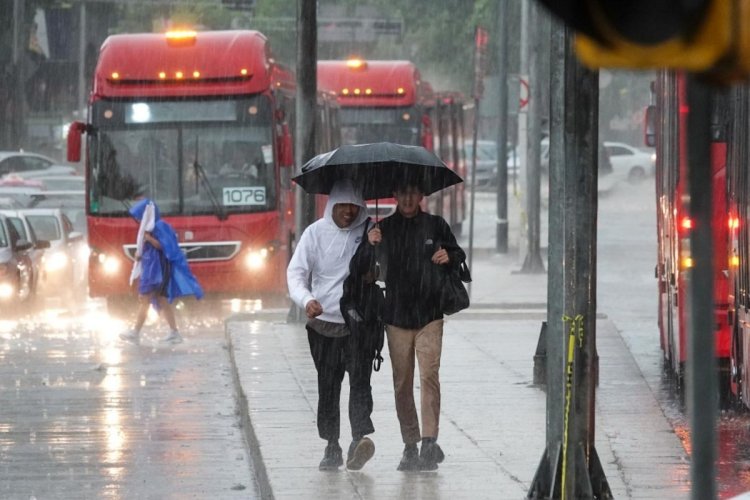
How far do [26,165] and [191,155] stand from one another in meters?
24.5

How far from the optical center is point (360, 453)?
8516 mm

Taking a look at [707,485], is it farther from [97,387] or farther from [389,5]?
[389,5]

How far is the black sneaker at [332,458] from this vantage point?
8688 mm

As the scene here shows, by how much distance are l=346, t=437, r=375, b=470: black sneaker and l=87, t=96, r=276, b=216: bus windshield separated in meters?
12.1

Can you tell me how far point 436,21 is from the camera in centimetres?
5709

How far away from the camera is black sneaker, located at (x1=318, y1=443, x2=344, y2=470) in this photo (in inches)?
342

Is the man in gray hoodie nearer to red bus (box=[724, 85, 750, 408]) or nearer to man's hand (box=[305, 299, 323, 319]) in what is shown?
man's hand (box=[305, 299, 323, 319])

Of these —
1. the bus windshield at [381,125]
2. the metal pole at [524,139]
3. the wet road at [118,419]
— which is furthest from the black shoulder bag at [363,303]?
the bus windshield at [381,125]

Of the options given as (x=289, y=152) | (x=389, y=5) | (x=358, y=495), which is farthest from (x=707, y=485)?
(x=389, y=5)

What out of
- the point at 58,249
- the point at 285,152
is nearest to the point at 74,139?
the point at 285,152

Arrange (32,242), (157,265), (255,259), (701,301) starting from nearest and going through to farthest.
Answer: (701,301) < (157,265) < (255,259) < (32,242)

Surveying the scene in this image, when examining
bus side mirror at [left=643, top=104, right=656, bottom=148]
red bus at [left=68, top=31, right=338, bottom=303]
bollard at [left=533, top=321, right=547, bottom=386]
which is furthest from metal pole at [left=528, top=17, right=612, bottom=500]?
red bus at [left=68, top=31, right=338, bottom=303]

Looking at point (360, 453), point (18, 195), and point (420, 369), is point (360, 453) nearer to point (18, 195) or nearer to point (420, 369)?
point (420, 369)

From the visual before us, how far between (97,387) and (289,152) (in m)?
7.30
